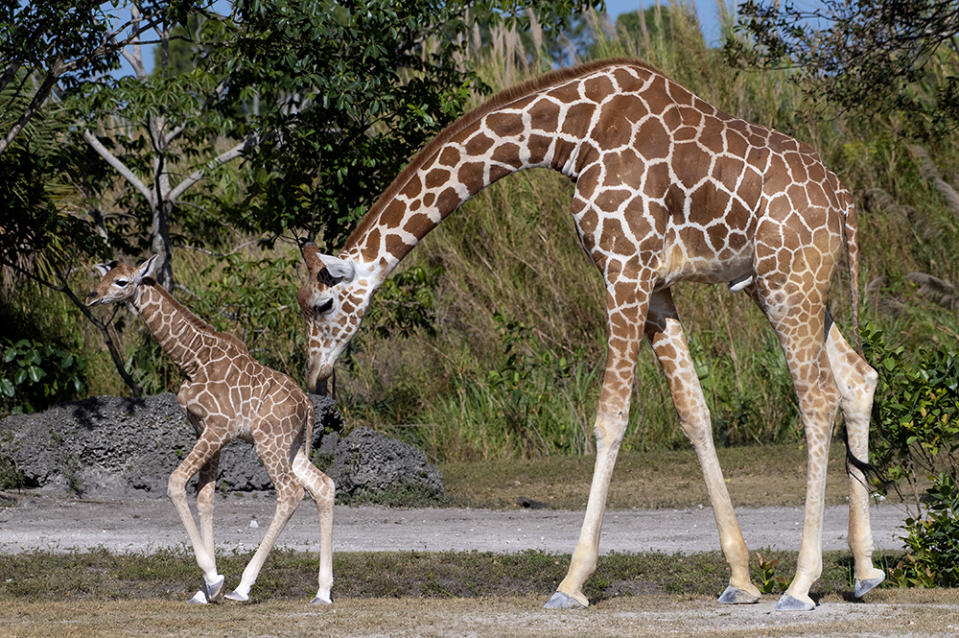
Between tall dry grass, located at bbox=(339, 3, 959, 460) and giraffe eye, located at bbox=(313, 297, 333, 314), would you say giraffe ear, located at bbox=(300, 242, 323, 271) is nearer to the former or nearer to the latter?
giraffe eye, located at bbox=(313, 297, 333, 314)

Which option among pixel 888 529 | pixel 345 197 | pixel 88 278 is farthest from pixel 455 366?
pixel 888 529

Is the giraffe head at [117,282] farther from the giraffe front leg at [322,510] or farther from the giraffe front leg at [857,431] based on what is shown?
the giraffe front leg at [857,431]

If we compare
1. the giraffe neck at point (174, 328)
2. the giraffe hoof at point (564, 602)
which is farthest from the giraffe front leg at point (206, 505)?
the giraffe hoof at point (564, 602)

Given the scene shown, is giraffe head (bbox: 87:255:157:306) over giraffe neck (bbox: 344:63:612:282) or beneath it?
beneath

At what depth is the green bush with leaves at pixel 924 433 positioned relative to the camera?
786 cm

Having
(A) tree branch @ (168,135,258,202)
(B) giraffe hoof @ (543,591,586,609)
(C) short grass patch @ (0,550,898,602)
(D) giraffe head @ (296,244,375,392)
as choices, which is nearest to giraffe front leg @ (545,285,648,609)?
(B) giraffe hoof @ (543,591,586,609)

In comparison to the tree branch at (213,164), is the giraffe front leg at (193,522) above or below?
below

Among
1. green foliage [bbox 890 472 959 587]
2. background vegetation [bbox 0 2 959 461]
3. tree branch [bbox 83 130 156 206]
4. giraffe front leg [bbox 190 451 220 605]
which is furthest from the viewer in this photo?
tree branch [bbox 83 130 156 206]

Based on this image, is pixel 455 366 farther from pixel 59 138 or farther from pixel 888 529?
pixel 888 529

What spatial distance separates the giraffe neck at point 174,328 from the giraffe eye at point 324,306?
862mm

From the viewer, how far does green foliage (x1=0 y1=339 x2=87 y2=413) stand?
41.9 ft

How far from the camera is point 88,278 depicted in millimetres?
16359

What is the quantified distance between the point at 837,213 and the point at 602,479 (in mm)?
1936

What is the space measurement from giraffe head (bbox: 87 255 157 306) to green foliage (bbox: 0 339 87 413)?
5537mm
